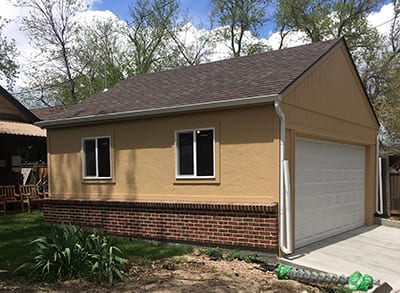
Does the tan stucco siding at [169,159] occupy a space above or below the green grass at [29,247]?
above

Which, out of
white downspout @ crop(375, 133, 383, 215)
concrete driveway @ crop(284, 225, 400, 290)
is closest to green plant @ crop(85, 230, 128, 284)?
concrete driveway @ crop(284, 225, 400, 290)

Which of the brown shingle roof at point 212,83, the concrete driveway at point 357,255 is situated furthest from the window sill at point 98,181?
the concrete driveway at point 357,255

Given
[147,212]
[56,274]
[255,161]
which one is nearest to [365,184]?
[255,161]

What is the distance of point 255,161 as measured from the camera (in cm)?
806

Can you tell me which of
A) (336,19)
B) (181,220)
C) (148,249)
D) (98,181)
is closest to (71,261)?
(148,249)

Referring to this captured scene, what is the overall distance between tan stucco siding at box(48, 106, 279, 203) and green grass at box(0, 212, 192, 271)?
3.54 feet

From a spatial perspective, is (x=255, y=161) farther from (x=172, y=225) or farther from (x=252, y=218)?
(x=172, y=225)

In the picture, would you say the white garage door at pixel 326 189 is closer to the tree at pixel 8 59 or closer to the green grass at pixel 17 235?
the green grass at pixel 17 235

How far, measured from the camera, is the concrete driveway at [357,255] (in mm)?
7105

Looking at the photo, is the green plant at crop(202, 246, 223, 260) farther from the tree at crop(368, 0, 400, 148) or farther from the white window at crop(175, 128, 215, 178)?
the tree at crop(368, 0, 400, 148)

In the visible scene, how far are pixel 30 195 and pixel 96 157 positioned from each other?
635 cm

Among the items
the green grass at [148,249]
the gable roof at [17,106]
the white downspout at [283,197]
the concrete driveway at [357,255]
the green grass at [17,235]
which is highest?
the gable roof at [17,106]

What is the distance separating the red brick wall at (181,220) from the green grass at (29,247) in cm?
33

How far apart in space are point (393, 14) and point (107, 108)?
73.1 feet
